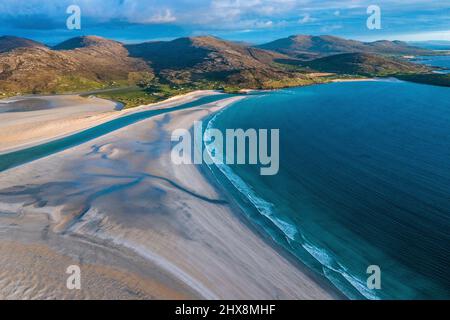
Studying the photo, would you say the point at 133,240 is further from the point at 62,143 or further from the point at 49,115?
the point at 49,115

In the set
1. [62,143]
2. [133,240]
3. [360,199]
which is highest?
[62,143]

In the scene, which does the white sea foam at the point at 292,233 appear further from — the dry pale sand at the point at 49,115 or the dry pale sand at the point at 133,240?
the dry pale sand at the point at 49,115

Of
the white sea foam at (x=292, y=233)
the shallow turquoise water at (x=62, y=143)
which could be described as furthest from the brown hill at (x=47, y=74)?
the white sea foam at (x=292, y=233)

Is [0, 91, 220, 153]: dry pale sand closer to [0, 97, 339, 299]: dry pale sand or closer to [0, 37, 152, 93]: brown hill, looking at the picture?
[0, 37, 152, 93]: brown hill

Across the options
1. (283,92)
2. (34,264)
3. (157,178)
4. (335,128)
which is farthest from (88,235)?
(283,92)

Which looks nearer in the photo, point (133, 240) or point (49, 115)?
point (133, 240)

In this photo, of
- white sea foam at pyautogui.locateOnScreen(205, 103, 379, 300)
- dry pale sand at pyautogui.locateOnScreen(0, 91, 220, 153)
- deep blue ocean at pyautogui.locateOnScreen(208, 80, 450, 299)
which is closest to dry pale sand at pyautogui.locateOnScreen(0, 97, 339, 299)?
white sea foam at pyautogui.locateOnScreen(205, 103, 379, 300)

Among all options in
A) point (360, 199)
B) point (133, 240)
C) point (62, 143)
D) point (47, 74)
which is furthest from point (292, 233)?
point (47, 74)
